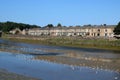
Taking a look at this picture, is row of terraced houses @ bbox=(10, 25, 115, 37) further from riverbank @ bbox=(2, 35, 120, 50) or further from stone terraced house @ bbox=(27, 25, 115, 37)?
riverbank @ bbox=(2, 35, 120, 50)

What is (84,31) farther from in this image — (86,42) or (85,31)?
(86,42)

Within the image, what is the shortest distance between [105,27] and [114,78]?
332 feet

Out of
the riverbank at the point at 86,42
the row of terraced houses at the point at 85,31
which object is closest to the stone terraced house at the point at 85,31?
the row of terraced houses at the point at 85,31

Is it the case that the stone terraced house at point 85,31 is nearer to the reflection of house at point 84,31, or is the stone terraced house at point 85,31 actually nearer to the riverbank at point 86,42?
the reflection of house at point 84,31

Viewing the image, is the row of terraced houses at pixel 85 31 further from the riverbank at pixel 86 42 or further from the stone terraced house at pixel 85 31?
the riverbank at pixel 86 42

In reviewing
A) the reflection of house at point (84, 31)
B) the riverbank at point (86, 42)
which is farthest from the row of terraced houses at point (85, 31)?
the riverbank at point (86, 42)

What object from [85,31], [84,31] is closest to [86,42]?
[85,31]

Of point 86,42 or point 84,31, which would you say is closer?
point 86,42

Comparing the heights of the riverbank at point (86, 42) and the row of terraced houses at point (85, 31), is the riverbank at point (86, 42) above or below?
below

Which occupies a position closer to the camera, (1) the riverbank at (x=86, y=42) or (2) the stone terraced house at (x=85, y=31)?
(1) the riverbank at (x=86, y=42)

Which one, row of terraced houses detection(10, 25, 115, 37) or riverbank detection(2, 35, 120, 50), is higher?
row of terraced houses detection(10, 25, 115, 37)

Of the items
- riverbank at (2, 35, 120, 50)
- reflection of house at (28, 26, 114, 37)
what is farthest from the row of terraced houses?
riverbank at (2, 35, 120, 50)

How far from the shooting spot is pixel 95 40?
83250 mm

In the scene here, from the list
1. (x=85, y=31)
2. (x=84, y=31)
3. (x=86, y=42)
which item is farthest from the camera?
(x=84, y=31)
